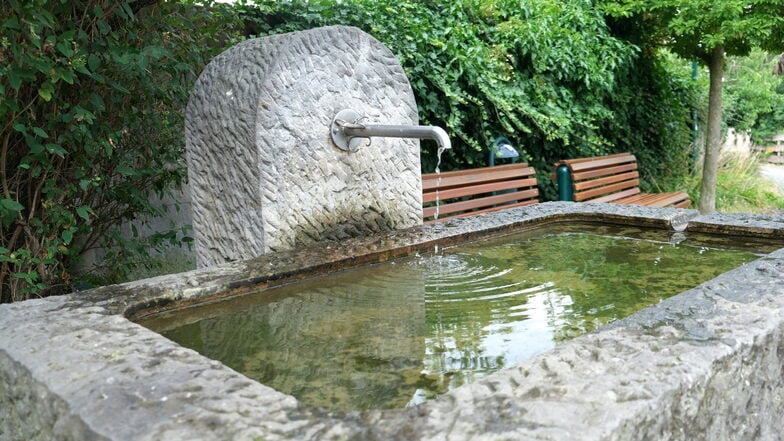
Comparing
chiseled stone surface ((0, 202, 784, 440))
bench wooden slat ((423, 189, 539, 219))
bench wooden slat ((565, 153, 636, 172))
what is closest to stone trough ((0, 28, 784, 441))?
chiseled stone surface ((0, 202, 784, 440))

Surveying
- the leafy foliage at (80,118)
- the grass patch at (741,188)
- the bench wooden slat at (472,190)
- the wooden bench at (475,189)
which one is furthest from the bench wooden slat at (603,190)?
the leafy foliage at (80,118)

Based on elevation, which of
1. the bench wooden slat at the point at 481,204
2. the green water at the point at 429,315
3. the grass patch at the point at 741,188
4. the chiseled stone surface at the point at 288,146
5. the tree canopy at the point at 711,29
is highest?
the tree canopy at the point at 711,29

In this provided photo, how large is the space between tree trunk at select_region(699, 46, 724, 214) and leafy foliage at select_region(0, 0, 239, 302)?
4932 mm

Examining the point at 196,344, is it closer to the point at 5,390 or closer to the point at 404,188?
the point at 5,390

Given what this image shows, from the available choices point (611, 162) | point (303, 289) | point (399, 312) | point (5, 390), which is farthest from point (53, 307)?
point (611, 162)

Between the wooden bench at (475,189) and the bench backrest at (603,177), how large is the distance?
15.5 inches

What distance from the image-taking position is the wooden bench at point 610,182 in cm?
544

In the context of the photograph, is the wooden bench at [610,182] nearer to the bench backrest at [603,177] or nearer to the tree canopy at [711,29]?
the bench backrest at [603,177]

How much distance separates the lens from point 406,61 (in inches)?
191

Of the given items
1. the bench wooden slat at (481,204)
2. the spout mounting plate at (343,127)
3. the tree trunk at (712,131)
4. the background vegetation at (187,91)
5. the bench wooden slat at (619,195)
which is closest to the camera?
the spout mounting plate at (343,127)

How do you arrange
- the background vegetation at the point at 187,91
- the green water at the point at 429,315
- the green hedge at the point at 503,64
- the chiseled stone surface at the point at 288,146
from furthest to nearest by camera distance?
the green hedge at the point at 503,64, the background vegetation at the point at 187,91, the chiseled stone surface at the point at 288,146, the green water at the point at 429,315

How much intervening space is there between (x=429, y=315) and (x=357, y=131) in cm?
89

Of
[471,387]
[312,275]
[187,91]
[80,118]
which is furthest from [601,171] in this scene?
[471,387]

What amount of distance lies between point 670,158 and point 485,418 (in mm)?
7499
